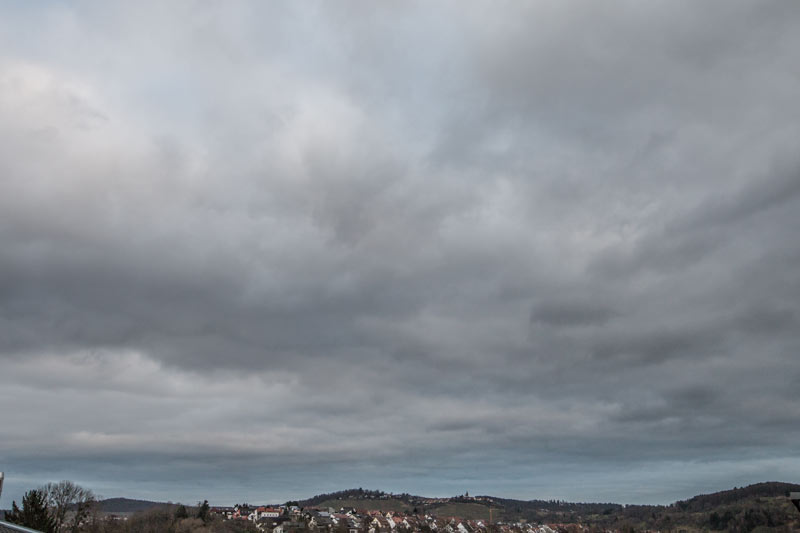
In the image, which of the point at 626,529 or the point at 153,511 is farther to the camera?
the point at 626,529

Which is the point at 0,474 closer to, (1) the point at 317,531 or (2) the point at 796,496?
(2) the point at 796,496

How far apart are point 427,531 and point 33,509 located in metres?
127

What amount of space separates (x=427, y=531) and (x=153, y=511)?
80635 mm

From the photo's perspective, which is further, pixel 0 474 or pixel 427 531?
pixel 427 531

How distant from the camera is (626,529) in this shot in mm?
186750

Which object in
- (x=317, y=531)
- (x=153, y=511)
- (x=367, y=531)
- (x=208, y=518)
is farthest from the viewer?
(x=367, y=531)

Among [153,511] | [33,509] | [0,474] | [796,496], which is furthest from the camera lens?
[153,511]

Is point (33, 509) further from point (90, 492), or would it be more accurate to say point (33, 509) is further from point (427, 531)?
point (427, 531)

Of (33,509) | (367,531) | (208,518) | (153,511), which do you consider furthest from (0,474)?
(367,531)

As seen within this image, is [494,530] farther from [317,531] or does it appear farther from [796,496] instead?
[796,496]

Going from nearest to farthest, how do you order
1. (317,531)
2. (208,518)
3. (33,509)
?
(33,509) < (208,518) < (317,531)

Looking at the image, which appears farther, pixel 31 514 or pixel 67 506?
pixel 67 506

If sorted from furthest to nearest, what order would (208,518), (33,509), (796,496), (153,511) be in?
(208,518)
(153,511)
(33,509)
(796,496)

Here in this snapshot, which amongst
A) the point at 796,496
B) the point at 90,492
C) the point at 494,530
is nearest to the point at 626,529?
the point at 494,530
